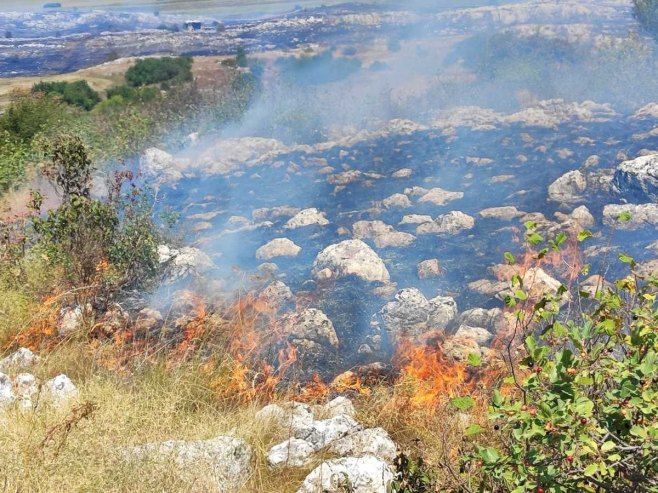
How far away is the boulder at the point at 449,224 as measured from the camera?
8344 millimetres

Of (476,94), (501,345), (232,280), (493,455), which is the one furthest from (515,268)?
(476,94)

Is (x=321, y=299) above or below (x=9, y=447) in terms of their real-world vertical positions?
below

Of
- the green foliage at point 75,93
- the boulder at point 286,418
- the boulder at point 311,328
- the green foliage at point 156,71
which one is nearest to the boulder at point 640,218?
the boulder at point 311,328

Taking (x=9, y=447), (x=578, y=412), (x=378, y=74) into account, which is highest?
(x=578, y=412)

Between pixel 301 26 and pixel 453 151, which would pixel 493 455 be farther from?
pixel 301 26

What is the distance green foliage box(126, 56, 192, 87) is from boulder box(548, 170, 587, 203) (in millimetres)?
14691

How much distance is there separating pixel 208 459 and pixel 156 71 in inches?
823

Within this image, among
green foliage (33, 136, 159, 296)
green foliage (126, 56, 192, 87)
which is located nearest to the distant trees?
green foliage (126, 56, 192, 87)

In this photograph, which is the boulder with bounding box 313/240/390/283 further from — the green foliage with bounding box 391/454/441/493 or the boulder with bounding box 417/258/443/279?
the green foliage with bounding box 391/454/441/493

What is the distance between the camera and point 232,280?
7215 millimetres

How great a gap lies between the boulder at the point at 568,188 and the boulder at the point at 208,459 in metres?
7.03

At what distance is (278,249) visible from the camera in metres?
8.09

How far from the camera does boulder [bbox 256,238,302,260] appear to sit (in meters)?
8.04

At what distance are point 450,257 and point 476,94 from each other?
1028 centimetres
